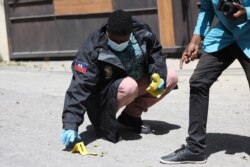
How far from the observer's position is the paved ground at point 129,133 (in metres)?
5.12

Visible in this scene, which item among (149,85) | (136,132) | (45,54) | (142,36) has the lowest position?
(45,54)

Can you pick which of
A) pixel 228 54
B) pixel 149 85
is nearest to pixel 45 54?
pixel 149 85

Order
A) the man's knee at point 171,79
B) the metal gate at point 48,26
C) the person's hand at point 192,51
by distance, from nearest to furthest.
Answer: the person's hand at point 192,51 < the man's knee at point 171,79 < the metal gate at point 48,26

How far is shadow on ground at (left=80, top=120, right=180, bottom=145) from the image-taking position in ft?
19.0

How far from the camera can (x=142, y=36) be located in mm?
5652

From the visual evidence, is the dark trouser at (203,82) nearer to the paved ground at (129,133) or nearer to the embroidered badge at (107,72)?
the paved ground at (129,133)

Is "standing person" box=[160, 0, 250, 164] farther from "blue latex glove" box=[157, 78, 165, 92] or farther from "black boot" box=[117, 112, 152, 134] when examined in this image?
"black boot" box=[117, 112, 152, 134]

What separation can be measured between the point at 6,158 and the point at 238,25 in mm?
2124

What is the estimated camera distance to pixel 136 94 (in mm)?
5617

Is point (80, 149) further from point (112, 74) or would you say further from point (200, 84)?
point (200, 84)

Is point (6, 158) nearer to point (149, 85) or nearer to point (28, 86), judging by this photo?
point (149, 85)

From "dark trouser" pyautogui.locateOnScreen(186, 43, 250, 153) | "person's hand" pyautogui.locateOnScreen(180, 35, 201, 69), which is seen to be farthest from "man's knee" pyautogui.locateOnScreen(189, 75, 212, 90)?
"person's hand" pyautogui.locateOnScreen(180, 35, 201, 69)

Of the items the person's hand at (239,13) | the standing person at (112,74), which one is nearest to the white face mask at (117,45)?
the standing person at (112,74)

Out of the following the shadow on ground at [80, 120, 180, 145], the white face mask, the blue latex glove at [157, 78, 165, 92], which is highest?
the white face mask
